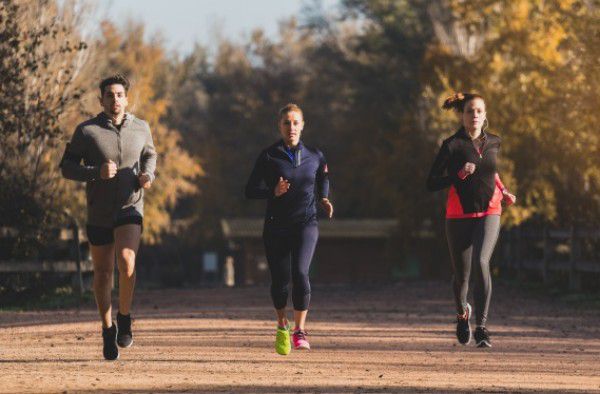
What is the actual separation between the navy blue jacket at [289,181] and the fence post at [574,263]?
43.6 feet

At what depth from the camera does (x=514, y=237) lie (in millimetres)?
29891

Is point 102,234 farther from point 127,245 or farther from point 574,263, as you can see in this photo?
point 574,263

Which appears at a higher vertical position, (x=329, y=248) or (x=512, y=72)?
(x=512, y=72)

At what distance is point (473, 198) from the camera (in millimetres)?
12164

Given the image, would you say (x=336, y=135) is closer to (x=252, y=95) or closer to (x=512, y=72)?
(x=252, y=95)

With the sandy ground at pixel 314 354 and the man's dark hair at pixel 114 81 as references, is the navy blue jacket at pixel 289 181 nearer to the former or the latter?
the sandy ground at pixel 314 354

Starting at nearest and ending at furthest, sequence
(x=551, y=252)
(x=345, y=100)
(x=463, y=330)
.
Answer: (x=463, y=330) < (x=551, y=252) < (x=345, y=100)

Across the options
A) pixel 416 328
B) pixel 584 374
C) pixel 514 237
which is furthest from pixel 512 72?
pixel 584 374

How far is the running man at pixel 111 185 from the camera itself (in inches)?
425

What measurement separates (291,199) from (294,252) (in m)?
0.46

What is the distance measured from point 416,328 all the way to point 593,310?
5105mm

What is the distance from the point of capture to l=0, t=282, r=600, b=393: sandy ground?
9.32 metres

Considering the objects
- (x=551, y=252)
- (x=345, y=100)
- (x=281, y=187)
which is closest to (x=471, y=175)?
(x=281, y=187)

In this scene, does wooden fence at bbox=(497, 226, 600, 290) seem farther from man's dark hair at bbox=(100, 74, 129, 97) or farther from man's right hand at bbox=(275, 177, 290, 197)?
man's dark hair at bbox=(100, 74, 129, 97)
